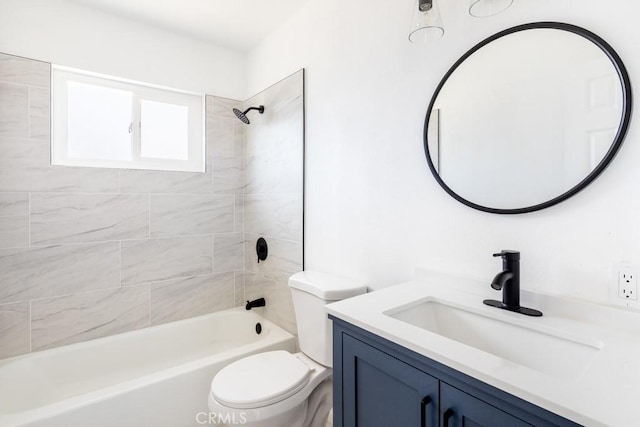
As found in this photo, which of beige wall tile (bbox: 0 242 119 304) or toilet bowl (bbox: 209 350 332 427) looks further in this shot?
beige wall tile (bbox: 0 242 119 304)

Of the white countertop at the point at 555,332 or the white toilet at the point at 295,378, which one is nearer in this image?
the white countertop at the point at 555,332

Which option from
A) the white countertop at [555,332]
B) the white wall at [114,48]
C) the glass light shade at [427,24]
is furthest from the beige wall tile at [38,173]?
the glass light shade at [427,24]

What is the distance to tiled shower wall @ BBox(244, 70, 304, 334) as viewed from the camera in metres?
2.06

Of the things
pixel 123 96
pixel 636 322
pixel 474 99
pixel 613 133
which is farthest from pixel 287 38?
pixel 636 322

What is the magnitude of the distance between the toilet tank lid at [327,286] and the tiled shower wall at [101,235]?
1.12 metres

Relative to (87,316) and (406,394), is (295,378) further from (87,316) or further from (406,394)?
(87,316)

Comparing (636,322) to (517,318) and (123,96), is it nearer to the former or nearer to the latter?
(517,318)

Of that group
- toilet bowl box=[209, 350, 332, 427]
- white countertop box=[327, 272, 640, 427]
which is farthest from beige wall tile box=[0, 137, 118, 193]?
white countertop box=[327, 272, 640, 427]

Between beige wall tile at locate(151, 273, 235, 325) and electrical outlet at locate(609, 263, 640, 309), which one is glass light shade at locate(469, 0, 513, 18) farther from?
beige wall tile at locate(151, 273, 235, 325)

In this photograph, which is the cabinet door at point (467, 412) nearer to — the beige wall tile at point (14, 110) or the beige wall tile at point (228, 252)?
the beige wall tile at point (228, 252)

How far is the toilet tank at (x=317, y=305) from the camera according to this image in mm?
1500

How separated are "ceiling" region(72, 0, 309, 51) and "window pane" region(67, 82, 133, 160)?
0.51m

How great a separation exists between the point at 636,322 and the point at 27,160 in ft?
9.18

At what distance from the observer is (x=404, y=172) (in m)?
1.41
